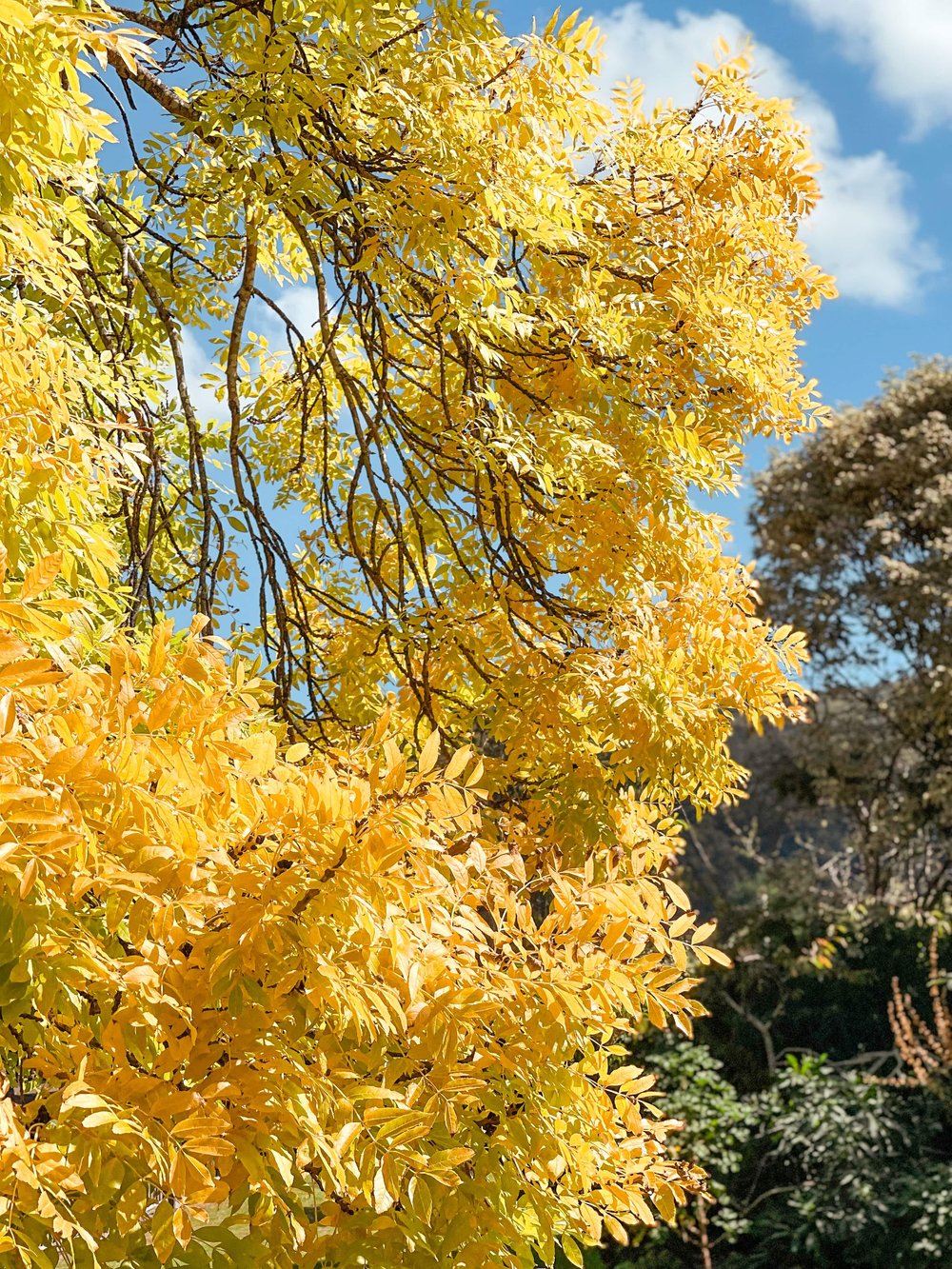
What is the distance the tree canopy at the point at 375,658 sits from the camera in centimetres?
155

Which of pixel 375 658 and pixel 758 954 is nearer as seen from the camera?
pixel 375 658

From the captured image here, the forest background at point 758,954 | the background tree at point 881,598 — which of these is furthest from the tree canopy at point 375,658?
the background tree at point 881,598

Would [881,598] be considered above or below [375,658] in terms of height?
Result: above

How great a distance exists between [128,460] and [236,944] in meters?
1.11

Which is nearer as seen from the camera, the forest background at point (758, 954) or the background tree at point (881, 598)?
the forest background at point (758, 954)

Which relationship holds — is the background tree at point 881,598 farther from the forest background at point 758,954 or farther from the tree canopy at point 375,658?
the tree canopy at point 375,658

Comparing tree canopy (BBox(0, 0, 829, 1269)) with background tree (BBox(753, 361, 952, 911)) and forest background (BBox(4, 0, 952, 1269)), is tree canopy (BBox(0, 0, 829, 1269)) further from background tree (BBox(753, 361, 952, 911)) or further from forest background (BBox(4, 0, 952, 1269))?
background tree (BBox(753, 361, 952, 911))

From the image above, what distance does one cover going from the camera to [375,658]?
459cm

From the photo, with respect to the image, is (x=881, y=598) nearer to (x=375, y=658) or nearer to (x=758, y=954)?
(x=758, y=954)

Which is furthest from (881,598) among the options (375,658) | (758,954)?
(375,658)

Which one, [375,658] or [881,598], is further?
[881,598]

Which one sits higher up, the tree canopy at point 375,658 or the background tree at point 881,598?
the background tree at point 881,598

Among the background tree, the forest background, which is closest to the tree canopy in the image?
the forest background

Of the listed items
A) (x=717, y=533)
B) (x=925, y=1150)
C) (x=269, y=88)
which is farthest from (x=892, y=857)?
(x=269, y=88)
